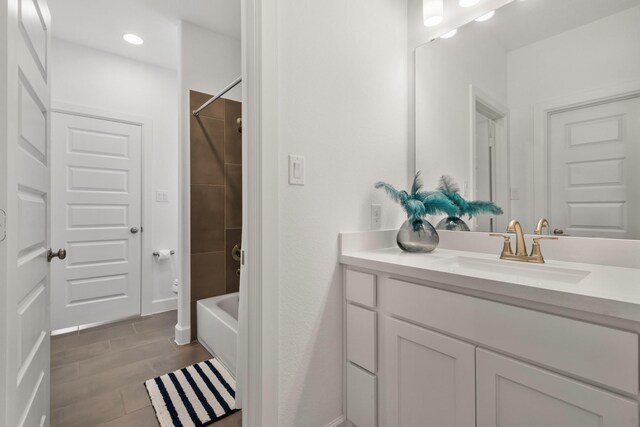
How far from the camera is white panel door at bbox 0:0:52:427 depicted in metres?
0.65

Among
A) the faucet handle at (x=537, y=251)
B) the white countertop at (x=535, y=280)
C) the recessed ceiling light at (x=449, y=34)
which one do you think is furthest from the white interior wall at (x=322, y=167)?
the faucet handle at (x=537, y=251)

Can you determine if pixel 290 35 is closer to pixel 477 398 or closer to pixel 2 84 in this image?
pixel 2 84

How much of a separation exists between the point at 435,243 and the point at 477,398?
2.25 ft

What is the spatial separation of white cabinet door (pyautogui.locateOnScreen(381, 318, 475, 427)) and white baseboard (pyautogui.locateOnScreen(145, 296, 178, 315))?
278 centimetres

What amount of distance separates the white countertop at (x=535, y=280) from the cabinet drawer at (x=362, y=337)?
21 centimetres

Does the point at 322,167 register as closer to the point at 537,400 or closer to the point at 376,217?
the point at 376,217

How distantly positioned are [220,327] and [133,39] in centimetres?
262

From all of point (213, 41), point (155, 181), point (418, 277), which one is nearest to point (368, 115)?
point (418, 277)

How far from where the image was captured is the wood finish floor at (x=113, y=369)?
1.52m

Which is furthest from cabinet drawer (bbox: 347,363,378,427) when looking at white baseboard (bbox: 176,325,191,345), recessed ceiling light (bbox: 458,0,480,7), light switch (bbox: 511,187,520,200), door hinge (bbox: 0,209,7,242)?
recessed ceiling light (bbox: 458,0,480,7)

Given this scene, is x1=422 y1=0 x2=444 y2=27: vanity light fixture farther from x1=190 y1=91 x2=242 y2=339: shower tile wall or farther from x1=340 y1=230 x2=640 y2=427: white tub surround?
x1=190 y1=91 x2=242 y2=339: shower tile wall

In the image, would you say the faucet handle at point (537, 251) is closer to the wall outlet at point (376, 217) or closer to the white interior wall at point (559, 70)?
the white interior wall at point (559, 70)

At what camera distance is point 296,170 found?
1.20 meters

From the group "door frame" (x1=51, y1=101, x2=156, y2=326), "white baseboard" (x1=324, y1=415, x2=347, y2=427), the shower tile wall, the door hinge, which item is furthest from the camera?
"door frame" (x1=51, y1=101, x2=156, y2=326)
